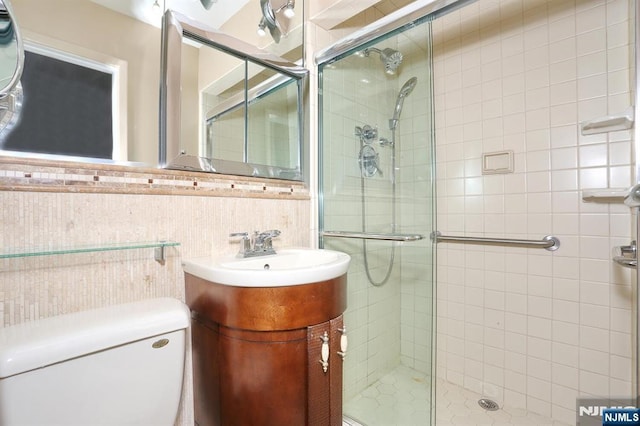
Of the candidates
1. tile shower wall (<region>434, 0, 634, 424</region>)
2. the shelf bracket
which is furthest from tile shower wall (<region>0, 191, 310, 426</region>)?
tile shower wall (<region>434, 0, 634, 424</region>)

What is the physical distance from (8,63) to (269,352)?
108cm

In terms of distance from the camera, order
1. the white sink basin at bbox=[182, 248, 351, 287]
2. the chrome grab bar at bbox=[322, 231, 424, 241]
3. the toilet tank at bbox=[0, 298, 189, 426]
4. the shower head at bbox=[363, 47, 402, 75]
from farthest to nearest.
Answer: the shower head at bbox=[363, 47, 402, 75]
the chrome grab bar at bbox=[322, 231, 424, 241]
the white sink basin at bbox=[182, 248, 351, 287]
the toilet tank at bbox=[0, 298, 189, 426]

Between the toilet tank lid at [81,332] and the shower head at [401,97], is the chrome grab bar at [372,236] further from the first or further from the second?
the toilet tank lid at [81,332]

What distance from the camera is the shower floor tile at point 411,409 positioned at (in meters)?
1.31

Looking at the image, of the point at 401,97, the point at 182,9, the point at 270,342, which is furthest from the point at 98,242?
the point at 401,97

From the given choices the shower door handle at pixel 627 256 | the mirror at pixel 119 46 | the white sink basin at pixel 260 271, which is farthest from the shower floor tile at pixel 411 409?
the mirror at pixel 119 46

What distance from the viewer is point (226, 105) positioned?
128 cm

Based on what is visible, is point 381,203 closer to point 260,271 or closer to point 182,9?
point 260,271

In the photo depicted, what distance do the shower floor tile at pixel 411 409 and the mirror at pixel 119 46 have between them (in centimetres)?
144

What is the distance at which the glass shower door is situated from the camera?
1.33 metres

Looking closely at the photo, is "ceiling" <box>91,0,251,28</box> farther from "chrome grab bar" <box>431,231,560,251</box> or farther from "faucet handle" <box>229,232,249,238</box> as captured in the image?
"chrome grab bar" <box>431,231,560,251</box>

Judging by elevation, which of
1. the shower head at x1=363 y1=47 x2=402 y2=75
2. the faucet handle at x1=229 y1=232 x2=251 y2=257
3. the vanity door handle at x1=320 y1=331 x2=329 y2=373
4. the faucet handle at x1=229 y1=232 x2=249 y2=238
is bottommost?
the vanity door handle at x1=320 y1=331 x2=329 y2=373

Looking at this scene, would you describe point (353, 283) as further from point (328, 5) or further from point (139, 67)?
point (328, 5)

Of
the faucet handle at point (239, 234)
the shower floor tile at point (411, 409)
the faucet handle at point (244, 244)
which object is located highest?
the faucet handle at point (239, 234)
